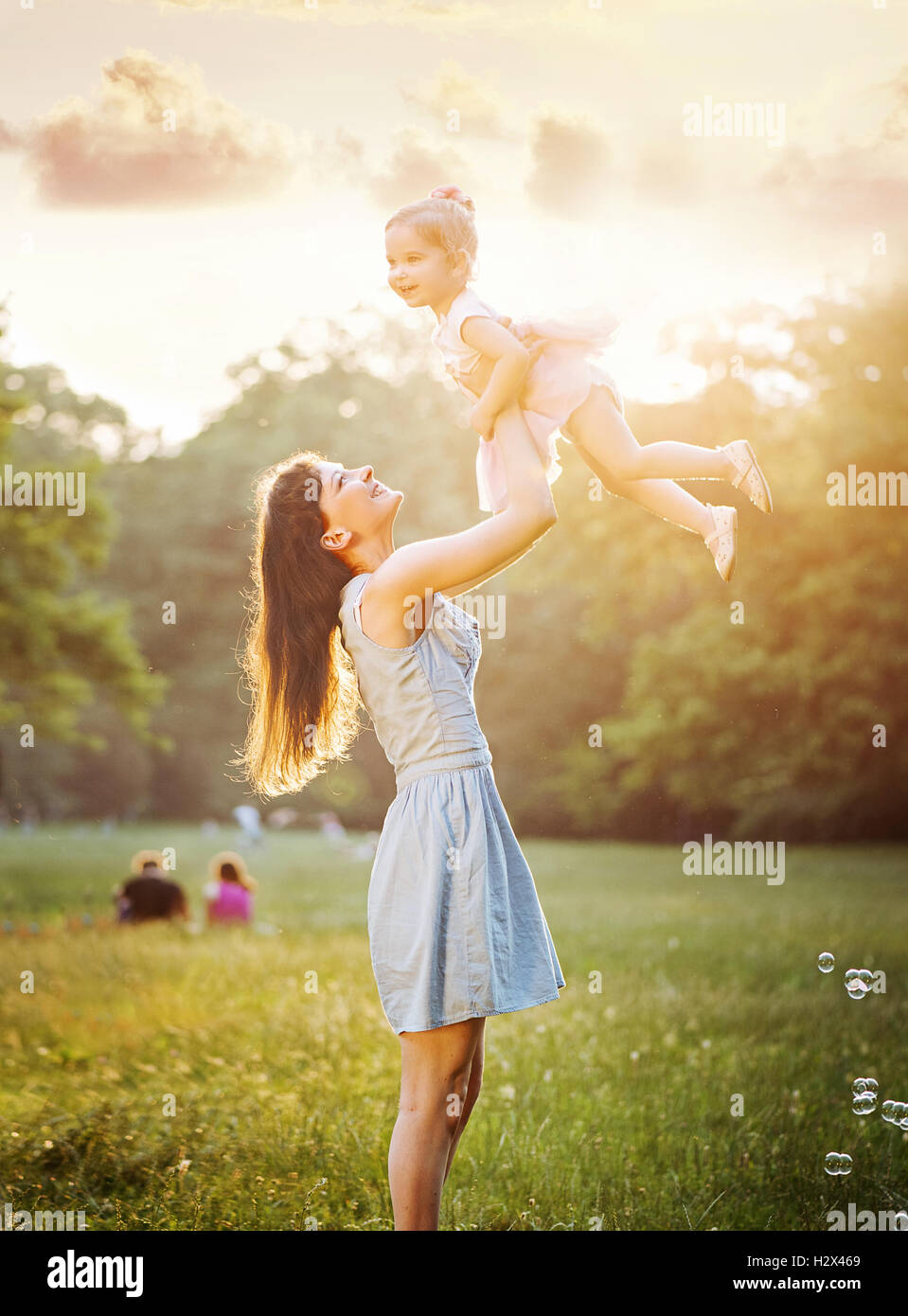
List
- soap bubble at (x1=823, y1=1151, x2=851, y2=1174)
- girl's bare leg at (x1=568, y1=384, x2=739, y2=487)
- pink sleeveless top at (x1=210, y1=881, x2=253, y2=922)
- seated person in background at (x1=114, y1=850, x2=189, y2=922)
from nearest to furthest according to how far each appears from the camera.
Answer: girl's bare leg at (x1=568, y1=384, x2=739, y2=487) → soap bubble at (x1=823, y1=1151, x2=851, y2=1174) → seated person in background at (x1=114, y1=850, x2=189, y2=922) → pink sleeveless top at (x1=210, y1=881, x2=253, y2=922)

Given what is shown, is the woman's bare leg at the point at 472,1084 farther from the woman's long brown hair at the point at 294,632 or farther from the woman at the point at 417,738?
the woman's long brown hair at the point at 294,632

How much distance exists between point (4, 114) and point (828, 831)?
14124mm

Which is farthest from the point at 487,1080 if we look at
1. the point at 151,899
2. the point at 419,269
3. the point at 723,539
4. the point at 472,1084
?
the point at 151,899

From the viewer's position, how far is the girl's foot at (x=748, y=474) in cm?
284

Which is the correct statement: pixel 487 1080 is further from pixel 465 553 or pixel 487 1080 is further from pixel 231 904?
pixel 231 904

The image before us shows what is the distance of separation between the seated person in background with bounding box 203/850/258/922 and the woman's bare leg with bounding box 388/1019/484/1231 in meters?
7.82

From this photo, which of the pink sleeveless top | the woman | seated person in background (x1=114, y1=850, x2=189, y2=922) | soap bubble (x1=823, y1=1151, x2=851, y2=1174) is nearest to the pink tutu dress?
the woman

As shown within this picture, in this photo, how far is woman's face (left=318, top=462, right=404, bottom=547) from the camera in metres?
2.75

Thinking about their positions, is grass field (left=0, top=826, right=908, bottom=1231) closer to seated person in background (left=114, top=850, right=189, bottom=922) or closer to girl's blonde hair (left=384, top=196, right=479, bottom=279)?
seated person in background (left=114, top=850, right=189, bottom=922)

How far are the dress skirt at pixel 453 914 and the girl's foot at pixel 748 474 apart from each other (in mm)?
865

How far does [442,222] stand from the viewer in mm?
2807

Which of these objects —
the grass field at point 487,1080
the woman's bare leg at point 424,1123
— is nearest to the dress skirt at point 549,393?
the woman's bare leg at point 424,1123

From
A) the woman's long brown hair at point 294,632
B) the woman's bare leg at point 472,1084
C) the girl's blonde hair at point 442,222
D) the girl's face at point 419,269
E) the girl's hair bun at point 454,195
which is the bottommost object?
the woman's bare leg at point 472,1084

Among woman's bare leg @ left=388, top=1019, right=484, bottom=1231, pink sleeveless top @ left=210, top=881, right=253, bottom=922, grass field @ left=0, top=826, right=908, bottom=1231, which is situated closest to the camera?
woman's bare leg @ left=388, top=1019, right=484, bottom=1231
